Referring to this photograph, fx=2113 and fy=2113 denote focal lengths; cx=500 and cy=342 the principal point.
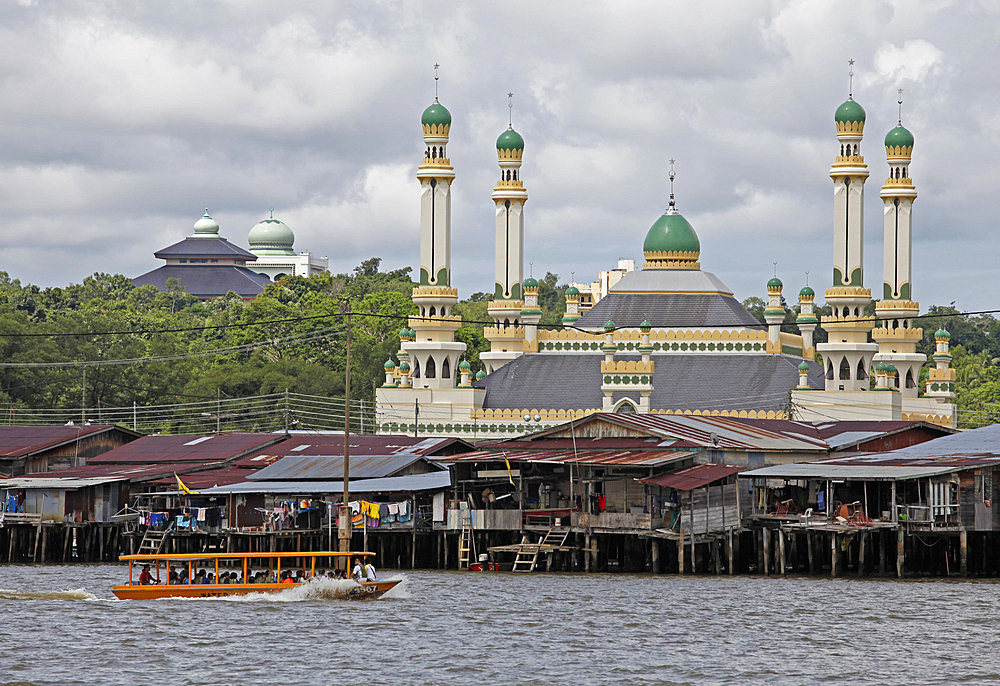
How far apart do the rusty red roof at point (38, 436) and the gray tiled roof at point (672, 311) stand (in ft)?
104

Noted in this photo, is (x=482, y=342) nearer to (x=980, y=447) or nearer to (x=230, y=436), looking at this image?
(x=230, y=436)

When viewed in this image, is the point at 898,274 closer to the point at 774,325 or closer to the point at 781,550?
the point at 774,325

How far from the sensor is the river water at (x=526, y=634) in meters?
52.8

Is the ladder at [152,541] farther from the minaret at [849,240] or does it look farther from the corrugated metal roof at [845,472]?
the minaret at [849,240]

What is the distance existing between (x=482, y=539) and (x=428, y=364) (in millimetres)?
39214

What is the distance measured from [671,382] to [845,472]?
37.3 meters

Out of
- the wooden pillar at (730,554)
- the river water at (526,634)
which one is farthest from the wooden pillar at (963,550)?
the wooden pillar at (730,554)

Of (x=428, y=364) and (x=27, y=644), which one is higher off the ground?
(x=428, y=364)

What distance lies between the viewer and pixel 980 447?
8050 centimetres

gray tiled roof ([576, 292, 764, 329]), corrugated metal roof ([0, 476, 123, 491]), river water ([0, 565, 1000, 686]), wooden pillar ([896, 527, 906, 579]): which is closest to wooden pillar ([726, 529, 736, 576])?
→ river water ([0, 565, 1000, 686])

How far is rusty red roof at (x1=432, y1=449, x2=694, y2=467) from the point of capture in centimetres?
7819

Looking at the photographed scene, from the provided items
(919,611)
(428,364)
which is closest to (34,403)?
(428,364)

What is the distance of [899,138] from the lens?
115938 millimetres

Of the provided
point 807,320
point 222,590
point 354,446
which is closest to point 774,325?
point 807,320
